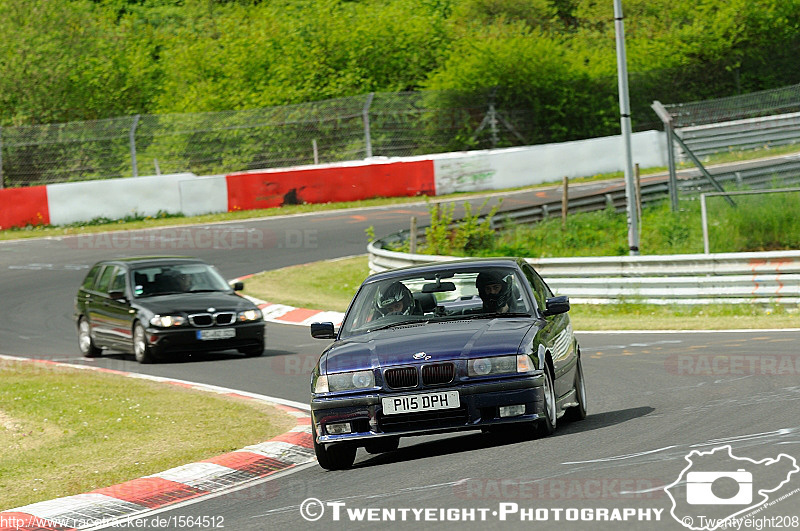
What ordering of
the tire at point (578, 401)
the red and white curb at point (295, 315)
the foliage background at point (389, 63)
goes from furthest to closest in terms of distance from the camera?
the foliage background at point (389, 63), the red and white curb at point (295, 315), the tire at point (578, 401)

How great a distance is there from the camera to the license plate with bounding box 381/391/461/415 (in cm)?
821

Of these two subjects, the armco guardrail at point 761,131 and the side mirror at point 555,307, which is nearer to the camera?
the side mirror at point 555,307

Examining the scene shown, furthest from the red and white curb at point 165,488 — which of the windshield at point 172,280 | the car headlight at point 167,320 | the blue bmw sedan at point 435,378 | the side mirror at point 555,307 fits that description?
the windshield at point 172,280

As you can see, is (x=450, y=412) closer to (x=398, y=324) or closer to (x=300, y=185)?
(x=398, y=324)

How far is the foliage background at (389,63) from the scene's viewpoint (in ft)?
152

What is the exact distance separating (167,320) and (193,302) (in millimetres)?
565

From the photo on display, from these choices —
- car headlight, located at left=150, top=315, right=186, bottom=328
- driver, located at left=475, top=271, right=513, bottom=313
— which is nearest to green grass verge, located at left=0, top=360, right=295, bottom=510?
car headlight, located at left=150, top=315, right=186, bottom=328

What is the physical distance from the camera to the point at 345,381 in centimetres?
848

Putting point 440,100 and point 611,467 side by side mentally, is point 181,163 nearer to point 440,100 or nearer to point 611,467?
point 440,100

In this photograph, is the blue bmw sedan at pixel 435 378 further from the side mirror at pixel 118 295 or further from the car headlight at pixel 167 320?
the side mirror at pixel 118 295

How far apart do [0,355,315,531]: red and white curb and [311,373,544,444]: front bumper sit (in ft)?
2.79

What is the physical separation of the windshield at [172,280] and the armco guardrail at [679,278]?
12.7 ft

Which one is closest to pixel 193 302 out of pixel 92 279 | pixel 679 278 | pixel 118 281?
pixel 118 281

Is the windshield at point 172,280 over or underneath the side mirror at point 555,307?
underneath
